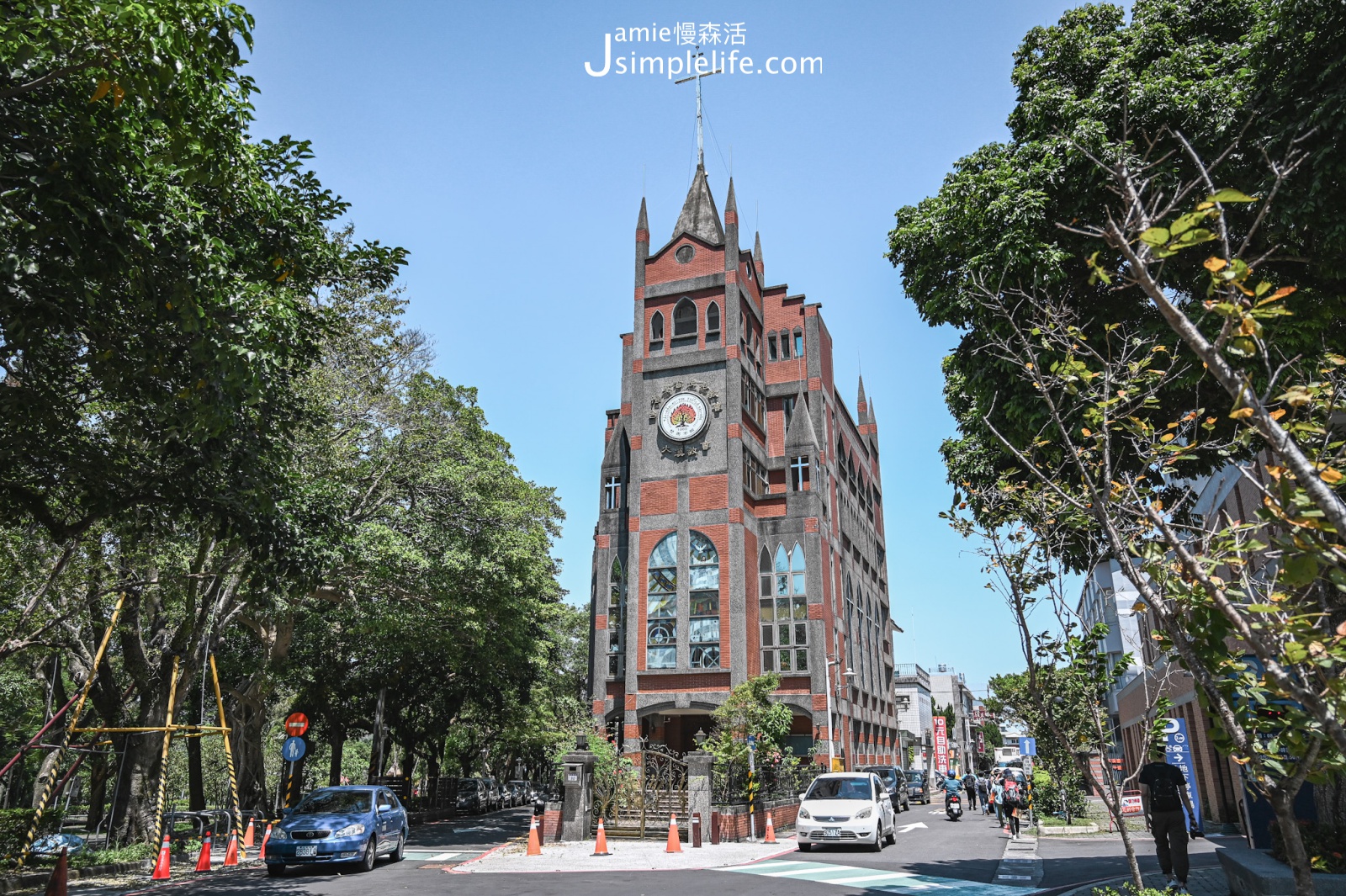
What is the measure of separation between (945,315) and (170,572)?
701 inches

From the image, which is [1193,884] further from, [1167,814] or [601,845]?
[601,845]

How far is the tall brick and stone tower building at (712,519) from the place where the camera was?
118ft

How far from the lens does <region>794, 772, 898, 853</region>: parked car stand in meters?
18.2

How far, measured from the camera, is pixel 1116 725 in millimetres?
48469

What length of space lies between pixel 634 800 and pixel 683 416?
19.3 metres

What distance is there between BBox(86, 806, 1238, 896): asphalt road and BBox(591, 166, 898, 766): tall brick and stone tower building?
15.7 metres

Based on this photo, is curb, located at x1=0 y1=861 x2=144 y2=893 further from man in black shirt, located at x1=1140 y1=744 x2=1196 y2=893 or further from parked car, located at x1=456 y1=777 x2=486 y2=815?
parked car, located at x1=456 y1=777 x2=486 y2=815

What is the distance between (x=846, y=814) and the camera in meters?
18.4

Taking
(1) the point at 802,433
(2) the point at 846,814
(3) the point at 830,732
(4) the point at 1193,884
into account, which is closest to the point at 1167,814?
(4) the point at 1193,884

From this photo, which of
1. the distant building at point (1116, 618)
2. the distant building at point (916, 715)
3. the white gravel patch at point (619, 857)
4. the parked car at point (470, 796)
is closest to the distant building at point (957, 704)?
the distant building at point (916, 715)

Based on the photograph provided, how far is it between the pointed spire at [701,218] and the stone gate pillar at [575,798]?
86.3ft

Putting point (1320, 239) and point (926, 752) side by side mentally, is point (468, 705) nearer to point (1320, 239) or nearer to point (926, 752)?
point (1320, 239)

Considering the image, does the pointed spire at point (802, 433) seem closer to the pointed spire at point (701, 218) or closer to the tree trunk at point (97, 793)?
the pointed spire at point (701, 218)

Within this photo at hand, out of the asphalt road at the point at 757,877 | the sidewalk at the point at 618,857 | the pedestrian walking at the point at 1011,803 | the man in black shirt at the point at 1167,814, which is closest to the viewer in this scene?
the man in black shirt at the point at 1167,814
